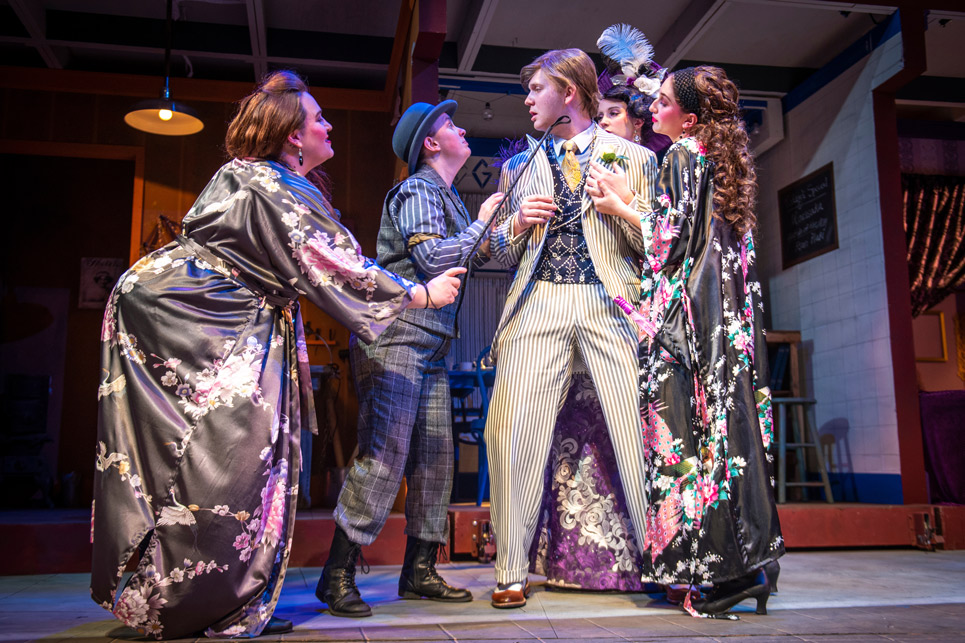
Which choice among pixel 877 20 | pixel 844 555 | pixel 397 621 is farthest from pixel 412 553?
pixel 877 20

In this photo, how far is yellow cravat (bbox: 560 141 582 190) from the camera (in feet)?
9.23

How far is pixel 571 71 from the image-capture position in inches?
110

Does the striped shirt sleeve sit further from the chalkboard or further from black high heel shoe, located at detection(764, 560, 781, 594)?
the chalkboard

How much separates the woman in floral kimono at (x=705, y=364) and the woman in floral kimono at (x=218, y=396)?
72 cm

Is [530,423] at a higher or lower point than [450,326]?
lower

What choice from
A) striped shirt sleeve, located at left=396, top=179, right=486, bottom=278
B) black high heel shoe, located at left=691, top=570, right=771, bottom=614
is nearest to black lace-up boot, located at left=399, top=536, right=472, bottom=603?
black high heel shoe, located at left=691, top=570, right=771, bottom=614

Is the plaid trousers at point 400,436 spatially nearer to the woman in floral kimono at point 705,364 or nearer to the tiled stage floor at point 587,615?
the tiled stage floor at point 587,615

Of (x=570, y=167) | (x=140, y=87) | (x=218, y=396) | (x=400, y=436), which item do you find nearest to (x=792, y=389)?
(x=570, y=167)

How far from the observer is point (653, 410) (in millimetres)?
2385

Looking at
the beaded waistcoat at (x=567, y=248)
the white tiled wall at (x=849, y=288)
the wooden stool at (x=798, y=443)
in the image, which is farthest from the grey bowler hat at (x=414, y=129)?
the white tiled wall at (x=849, y=288)

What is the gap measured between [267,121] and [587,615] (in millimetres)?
1748

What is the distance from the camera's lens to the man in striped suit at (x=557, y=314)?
2.58 m

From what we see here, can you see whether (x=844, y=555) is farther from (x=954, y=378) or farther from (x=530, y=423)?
(x=954, y=378)

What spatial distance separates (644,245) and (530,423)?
71 cm
